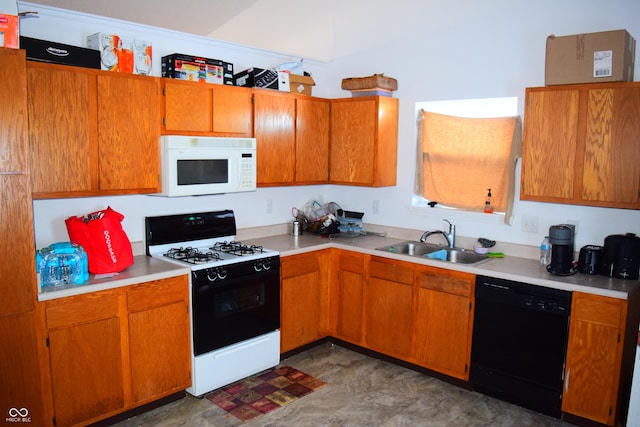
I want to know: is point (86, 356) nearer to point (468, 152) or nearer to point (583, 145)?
point (468, 152)

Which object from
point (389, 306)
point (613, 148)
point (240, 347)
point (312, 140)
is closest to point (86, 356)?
point (240, 347)

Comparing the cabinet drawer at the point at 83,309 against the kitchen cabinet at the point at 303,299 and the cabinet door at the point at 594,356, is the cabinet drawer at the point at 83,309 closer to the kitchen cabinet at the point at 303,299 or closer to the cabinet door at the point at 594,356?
the kitchen cabinet at the point at 303,299

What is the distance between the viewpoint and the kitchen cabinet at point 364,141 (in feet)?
13.5

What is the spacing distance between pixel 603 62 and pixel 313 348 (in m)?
2.99

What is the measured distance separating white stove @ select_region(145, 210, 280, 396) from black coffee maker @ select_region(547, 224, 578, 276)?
6.28ft

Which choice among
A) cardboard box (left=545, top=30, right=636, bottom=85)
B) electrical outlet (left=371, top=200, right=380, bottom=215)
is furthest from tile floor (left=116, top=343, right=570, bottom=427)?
cardboard box (left=545, top=30, right=636, bottom=85)

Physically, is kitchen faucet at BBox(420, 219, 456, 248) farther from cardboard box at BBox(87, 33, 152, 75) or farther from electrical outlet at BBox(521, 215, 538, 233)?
cardboard box at BBox(87, 33, 152, 75)

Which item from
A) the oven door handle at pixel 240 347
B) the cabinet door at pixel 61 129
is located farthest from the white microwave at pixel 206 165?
the oven door handle at pixel 240 347

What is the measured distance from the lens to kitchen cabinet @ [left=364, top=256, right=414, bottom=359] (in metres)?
3.68

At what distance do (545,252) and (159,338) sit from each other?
269cm

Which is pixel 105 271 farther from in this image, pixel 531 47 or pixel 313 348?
pixel 531 47

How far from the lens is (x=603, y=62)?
2.92m

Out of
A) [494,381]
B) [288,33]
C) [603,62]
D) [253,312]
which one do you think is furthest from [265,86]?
[494,381]

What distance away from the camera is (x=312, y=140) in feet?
14.0
